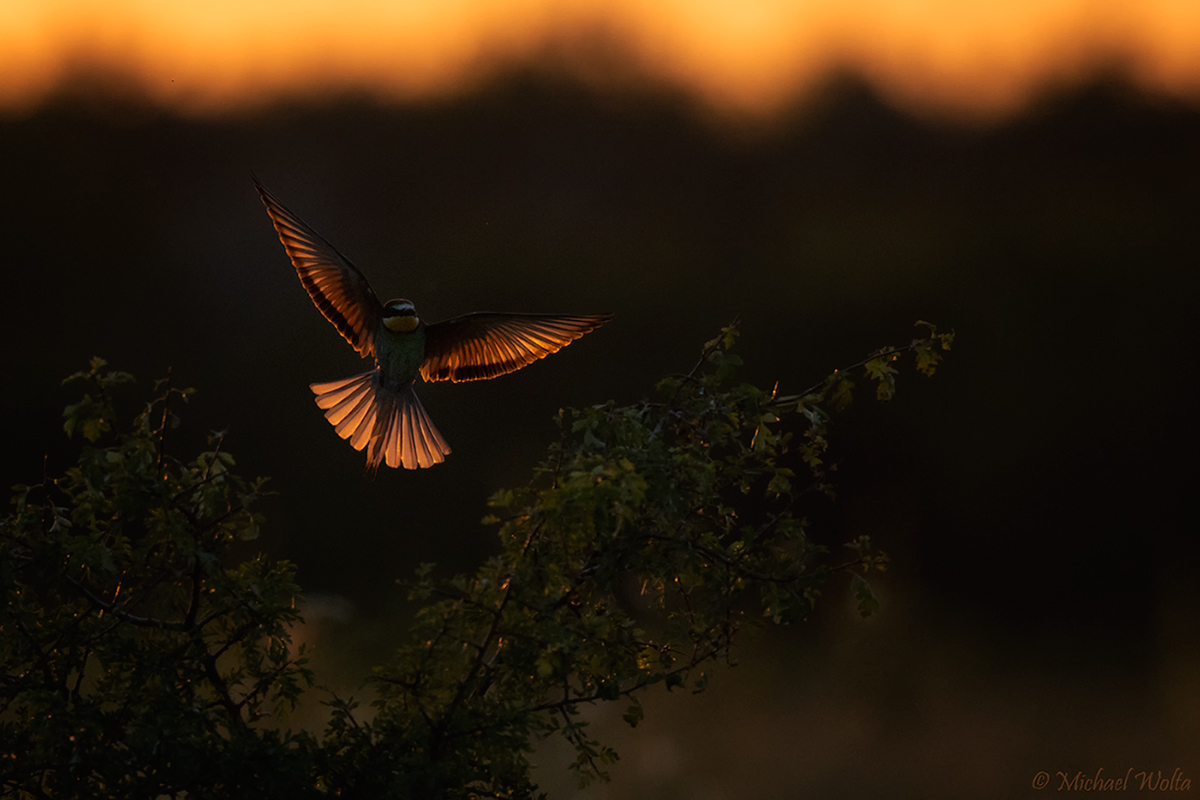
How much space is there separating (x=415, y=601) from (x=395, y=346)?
1491mm

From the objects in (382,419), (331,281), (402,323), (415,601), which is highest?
(331,281)

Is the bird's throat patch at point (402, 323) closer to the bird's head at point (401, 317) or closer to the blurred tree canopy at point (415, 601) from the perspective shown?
the bird's head at point (401, 317)

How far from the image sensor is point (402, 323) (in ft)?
11.0

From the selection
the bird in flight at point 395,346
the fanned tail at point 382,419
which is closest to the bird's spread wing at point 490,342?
the bird in flight at point 395,346

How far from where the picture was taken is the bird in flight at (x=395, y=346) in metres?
3.29

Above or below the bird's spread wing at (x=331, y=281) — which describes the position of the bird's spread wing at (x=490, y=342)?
below

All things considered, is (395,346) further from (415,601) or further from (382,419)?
(415,601)

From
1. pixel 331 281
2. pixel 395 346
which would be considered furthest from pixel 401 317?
pixel 331 281

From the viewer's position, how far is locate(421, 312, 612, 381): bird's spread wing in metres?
3.28

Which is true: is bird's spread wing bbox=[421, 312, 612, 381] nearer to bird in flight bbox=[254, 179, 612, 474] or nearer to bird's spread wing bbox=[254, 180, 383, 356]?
bird in flight bbox=[254, 179, 612, 474]

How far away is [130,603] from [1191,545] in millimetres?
11033

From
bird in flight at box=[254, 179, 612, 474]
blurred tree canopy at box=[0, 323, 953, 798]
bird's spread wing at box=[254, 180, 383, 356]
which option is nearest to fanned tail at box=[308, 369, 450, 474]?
bird in flight at box=[254, 179, 612, 474]

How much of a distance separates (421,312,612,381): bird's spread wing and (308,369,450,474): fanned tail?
0.50 feet

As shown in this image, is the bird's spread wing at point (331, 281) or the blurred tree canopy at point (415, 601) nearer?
the blurred tree canopy at point (415, 601)
